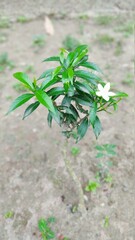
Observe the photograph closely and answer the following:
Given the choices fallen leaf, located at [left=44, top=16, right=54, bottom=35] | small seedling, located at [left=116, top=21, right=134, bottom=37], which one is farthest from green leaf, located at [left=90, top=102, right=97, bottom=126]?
fallen leaf, located at [left=44, top=16, right=54, bottom=35]

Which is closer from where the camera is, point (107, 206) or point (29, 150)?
point (107, 206)

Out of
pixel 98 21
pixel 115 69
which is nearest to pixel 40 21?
pixel 98 21

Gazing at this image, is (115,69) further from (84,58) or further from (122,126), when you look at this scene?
(84,58)

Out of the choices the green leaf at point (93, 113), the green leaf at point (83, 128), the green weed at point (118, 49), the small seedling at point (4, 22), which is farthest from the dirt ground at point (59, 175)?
the small seedling at point (4, 22)

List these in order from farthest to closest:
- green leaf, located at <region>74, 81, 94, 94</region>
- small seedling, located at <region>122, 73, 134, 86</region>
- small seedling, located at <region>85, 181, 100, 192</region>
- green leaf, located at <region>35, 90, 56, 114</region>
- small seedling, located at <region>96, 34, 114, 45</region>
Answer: small seedling, located at <region>96, 34, 114, 45</region>
small seedling, located at <region>122, 73, 134, 86</region>
small seedling, located at <region>85, 181, 100, 192</region>
green leaf, located at <region>74, 81, 94, 94</region>
green leaf, located at <region>35, 90, 56, 114</region>

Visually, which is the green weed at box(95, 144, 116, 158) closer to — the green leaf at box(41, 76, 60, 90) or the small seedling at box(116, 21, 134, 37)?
the green leaf at box(41, 76, 60, 90)
